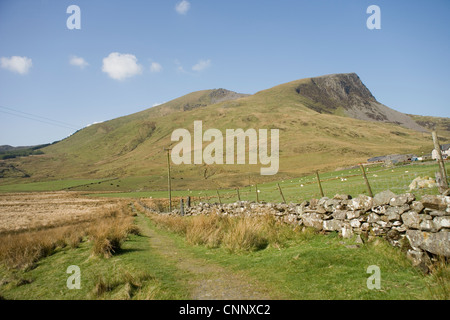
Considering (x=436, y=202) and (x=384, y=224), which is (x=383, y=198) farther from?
(x=436, y=202)

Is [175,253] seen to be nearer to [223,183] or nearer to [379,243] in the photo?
[379,243]

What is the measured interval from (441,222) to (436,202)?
1.74 ft

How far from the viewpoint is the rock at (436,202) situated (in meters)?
5.68

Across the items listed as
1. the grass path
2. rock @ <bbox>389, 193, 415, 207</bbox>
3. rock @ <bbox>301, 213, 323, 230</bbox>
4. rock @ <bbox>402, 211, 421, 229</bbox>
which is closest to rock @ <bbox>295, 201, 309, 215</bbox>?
rock @ <bbox>301, 213, 323, 230</bbox>

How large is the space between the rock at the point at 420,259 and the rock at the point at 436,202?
Answer: 105cm

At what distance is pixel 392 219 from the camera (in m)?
6.73

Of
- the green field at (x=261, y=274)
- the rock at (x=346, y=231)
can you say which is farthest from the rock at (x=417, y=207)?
the rock at (x=346, y=231)

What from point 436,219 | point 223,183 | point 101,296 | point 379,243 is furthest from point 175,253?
point 223,183

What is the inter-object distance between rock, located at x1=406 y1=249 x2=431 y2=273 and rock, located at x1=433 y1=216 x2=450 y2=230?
64 cm

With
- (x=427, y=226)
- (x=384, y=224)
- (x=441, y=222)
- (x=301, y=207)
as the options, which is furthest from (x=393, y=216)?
(x=301, y=207)

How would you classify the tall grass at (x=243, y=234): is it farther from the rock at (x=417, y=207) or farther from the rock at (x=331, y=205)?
the rock at (x=417, y=207)

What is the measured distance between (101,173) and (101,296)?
15488 cm

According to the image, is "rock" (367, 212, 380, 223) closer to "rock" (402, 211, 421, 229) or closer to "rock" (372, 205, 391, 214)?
"rock" (372, 205, 391, 214)
